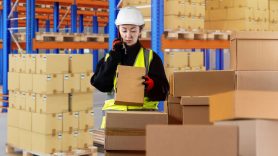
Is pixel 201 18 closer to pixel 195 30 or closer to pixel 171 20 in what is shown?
pixel 195 30

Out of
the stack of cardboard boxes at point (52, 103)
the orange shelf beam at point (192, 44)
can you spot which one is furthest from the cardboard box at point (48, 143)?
the orange shelf beam at point (192, 44)

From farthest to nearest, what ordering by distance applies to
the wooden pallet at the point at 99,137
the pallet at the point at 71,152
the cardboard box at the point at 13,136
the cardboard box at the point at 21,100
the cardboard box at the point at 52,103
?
1. the wooden pallet at the point at 99,137
2. the cardboard box at the point at 13,136
3. the cardboard box at the point at 21,100
4. the pallet at the point at 71,152
5. the cardboard box at the point at 52,103

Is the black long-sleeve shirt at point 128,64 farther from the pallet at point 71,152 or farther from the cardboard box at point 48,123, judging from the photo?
the pallet at point 71,152

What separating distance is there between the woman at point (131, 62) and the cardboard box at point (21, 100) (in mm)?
3421

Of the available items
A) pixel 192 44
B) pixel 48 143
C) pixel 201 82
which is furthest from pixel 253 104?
pixel 192 44

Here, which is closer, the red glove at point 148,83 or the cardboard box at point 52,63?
the red glove at point 148,83

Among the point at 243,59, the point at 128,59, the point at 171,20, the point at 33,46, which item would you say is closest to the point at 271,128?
the point at 243,59

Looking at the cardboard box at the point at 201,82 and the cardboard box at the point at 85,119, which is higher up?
the cardboard box at the point at 201,82

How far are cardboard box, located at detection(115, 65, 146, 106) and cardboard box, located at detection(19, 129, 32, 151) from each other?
142 inches

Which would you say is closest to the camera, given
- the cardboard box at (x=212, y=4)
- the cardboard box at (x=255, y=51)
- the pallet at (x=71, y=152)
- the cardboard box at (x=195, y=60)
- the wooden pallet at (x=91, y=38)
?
the cardboard box at (x=255, y=51)

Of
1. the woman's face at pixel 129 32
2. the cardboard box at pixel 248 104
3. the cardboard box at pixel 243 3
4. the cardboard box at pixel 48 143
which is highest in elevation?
the cardboard box at pixel 243 3

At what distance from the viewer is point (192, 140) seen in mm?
1881

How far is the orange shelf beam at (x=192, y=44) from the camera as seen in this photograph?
7152 mm

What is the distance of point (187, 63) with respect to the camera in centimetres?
802
